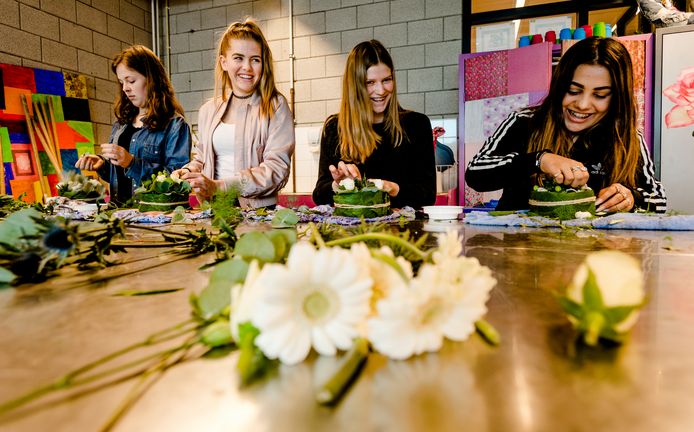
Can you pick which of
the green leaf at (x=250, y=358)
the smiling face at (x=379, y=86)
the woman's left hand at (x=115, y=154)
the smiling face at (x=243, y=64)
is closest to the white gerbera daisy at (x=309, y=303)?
the green leaf at (x=250, y=358)

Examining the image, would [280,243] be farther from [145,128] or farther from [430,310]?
[145,128]

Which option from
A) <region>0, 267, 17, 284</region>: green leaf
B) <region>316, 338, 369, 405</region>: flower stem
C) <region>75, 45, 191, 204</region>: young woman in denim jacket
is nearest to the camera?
<region>316, 338, 369, 405</region>: flower stem

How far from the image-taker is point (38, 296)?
1.62 feet

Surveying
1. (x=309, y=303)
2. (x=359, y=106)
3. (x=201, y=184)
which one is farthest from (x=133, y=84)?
(x=309, y=303)

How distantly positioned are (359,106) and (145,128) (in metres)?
1.18

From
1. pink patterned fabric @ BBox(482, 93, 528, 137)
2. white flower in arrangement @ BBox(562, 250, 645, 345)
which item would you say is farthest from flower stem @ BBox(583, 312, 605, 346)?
pink patterned fabric @ BBox(482, 93, 528, 137)

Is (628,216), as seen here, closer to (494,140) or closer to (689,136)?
(494,140)

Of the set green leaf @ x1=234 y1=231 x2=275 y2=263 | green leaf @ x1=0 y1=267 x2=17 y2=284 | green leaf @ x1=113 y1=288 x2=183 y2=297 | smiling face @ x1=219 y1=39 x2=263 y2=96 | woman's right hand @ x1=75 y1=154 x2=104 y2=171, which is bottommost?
green leaf @ x1=113 y1=288 x2=183 y2=297

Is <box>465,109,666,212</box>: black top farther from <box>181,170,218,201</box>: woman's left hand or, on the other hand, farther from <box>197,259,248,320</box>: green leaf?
<box>197,259,248,320</box>: green leaf

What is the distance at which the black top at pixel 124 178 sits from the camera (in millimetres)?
2401

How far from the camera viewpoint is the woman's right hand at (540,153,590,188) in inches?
51.7

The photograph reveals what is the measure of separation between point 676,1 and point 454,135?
5.70ft

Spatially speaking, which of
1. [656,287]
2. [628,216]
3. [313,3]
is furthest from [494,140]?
[313,3]

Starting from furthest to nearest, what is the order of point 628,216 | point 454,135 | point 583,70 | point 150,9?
point 150,9 < point 454,135 < point 583,70 < point 628,216
